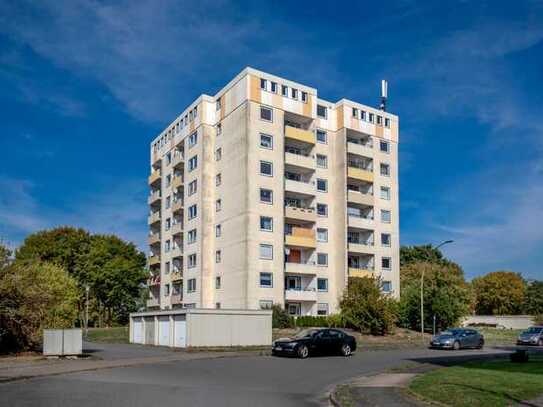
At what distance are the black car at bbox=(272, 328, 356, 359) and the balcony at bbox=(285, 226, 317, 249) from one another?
91.6ft

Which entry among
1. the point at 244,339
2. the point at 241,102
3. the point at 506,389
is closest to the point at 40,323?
the point at 244,339

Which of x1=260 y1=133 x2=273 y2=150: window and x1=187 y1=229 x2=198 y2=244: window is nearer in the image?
x1=260 y1=133 x2=273 y2=150: window

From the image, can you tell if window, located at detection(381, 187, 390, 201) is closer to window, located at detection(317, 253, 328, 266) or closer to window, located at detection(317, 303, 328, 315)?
window, located at detection(317, 253, 328, 266)

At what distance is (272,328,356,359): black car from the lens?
3147 cm

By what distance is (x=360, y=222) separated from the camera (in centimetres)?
6769

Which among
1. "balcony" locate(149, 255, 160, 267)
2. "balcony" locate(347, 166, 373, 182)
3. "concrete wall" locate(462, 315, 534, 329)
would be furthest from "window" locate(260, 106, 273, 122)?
"concrete wall" locate(462, 315, 534, 329)

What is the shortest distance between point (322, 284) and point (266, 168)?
13.4m

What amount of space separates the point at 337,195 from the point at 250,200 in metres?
12.2

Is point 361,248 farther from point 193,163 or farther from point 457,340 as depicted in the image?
point 457,340

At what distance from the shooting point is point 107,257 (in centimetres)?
7844

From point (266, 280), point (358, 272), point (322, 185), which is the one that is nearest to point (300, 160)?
point (322, 185)

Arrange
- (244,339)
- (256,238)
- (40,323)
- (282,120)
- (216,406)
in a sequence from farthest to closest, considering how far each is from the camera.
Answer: (282,120) → (256,238) → (244,339) → (40,323) → (216,406)

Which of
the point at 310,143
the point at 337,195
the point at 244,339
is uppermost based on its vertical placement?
the point at 310,143

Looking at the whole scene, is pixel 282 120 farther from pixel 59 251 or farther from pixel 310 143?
pixel 59 251
